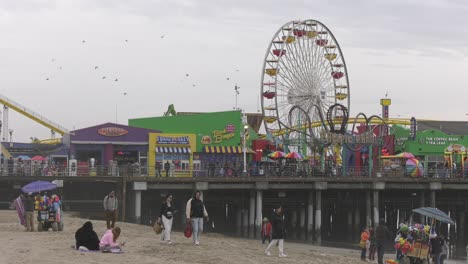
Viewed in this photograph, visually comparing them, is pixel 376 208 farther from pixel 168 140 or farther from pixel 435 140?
pixel 435 140

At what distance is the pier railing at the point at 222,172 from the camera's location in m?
45.2

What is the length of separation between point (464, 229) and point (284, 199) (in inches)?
524

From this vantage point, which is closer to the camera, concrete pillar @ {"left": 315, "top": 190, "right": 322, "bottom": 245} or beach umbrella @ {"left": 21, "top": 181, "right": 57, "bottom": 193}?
beach umbrella @ {"left": 21, "top": 181, "right": 57, "bottom": 193}

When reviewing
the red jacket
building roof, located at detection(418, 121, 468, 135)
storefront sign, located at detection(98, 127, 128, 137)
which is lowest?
the red jacket

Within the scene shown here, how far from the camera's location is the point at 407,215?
5638 centimetres

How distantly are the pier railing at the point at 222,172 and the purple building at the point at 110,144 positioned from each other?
20.3ft

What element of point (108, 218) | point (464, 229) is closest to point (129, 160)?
point (464, 229)

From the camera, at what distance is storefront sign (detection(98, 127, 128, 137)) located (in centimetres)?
5700

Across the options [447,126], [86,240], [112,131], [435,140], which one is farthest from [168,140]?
[86,240]

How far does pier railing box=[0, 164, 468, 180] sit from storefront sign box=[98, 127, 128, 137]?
6387 mm

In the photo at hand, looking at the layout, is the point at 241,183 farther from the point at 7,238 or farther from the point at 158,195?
the point at 7,238

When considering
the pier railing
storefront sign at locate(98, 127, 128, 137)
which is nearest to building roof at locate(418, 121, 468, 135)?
the pier railing

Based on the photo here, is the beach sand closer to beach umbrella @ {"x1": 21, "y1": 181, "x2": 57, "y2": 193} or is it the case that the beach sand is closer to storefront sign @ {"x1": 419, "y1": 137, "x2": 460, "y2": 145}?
beach umbrella @ {"x1": 21, "y1": 181, "x2": 57, "y2": 193}

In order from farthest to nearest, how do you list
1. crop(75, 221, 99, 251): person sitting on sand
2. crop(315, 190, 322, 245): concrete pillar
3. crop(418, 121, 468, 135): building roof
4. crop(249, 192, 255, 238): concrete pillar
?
crop(418, 121, 468, 135): building roof → crop(249, 192, 255, 238): concrete pillar → crop(315, 190, 322, 245): concrete pillar → crop(75, 221, 99, 251): person sitting on sand
